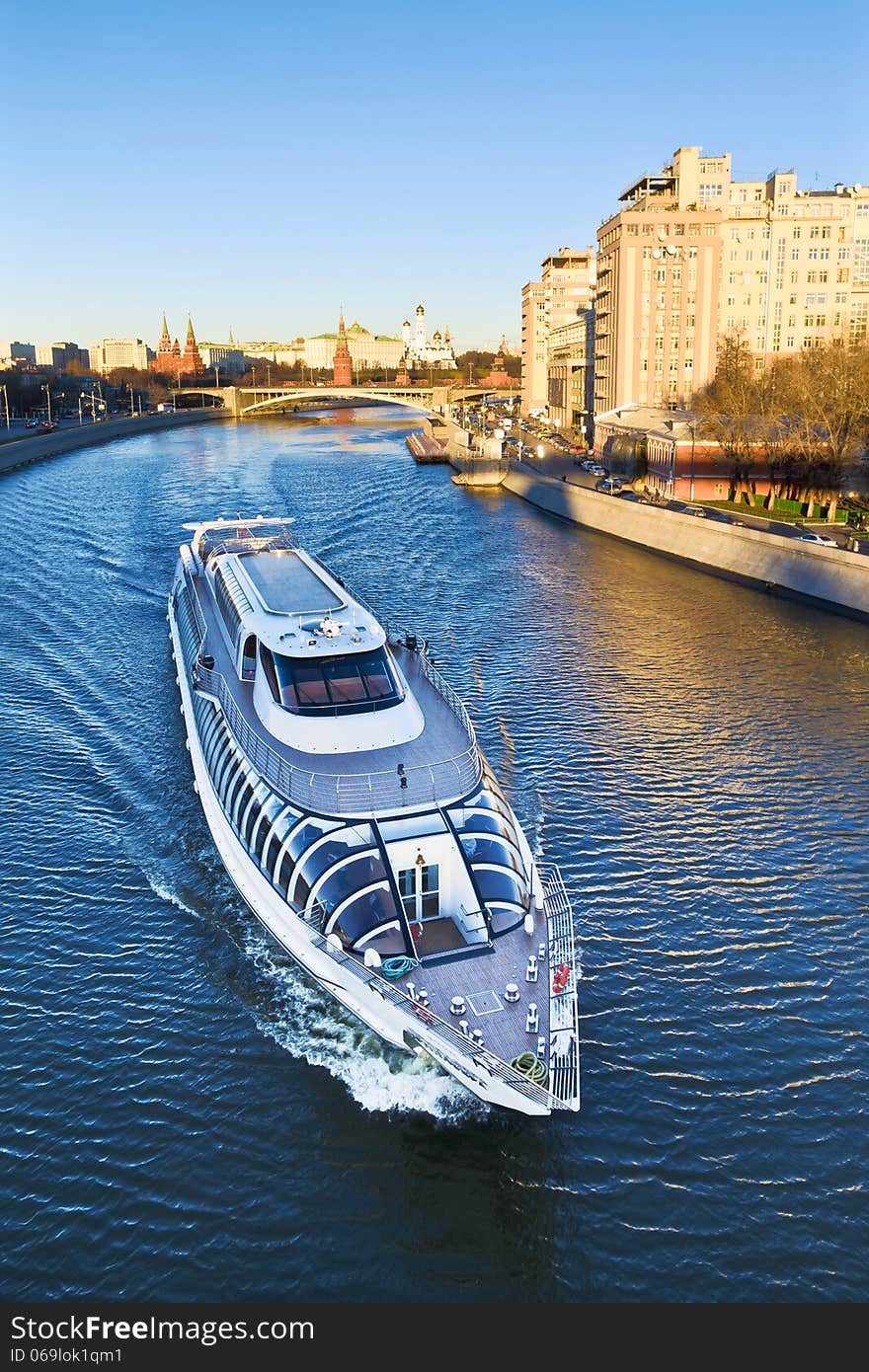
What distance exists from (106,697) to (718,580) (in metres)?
34.1

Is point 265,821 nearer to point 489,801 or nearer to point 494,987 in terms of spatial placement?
point 489,801

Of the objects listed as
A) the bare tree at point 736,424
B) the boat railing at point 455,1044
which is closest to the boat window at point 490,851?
the boat railing at point 455,1044

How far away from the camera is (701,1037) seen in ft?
63.1

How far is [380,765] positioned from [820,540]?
38.9m

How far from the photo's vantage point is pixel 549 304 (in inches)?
6742

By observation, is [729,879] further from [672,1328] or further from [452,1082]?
[672,1328]

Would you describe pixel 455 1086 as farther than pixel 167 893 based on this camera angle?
No

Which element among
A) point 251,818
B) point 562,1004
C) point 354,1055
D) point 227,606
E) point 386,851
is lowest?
point 354,1055

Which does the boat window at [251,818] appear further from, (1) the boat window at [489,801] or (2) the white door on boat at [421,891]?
(1) the boat window at [489,801]

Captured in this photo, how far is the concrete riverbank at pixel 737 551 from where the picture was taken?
162 feet

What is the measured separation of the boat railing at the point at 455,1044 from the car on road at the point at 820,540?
1637 inches

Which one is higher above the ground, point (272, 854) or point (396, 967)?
point (272, 854)

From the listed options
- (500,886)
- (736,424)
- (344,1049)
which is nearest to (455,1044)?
(344,1049)

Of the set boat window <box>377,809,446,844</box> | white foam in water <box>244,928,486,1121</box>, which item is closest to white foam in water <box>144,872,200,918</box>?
white foam in water <box>244,928,486,1121</box>
